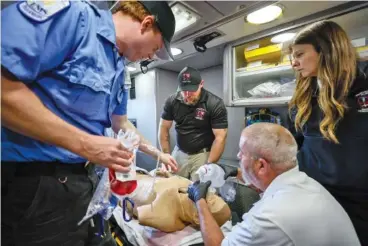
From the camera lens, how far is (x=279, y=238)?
30.3 inches

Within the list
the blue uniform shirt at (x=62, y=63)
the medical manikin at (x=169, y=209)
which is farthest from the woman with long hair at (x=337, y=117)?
the blue uniform shirt at (x=62, y=63)

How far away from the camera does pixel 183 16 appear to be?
149cm

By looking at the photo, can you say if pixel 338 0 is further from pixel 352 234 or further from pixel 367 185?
pixel 352 234

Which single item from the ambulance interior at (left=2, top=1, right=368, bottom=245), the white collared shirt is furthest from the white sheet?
the white collared shirt

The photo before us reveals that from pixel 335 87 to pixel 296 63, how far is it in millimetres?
246

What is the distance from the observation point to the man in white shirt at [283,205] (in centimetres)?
77

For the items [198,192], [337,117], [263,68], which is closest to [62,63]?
[198,192]

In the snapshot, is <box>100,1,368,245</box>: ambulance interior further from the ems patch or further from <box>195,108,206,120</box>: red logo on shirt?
the ems patch

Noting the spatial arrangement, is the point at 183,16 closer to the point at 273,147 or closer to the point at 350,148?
the point at 273,147

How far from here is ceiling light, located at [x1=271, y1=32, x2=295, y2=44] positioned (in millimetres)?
1631

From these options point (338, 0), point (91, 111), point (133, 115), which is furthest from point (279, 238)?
point (133, 115)

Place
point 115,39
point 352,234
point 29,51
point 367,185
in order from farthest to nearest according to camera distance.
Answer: point 367,185 → point 352,234 → point 115,39 → point 29,51

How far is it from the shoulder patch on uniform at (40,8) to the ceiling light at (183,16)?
0.90 meters

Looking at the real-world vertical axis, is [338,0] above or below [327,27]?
above
